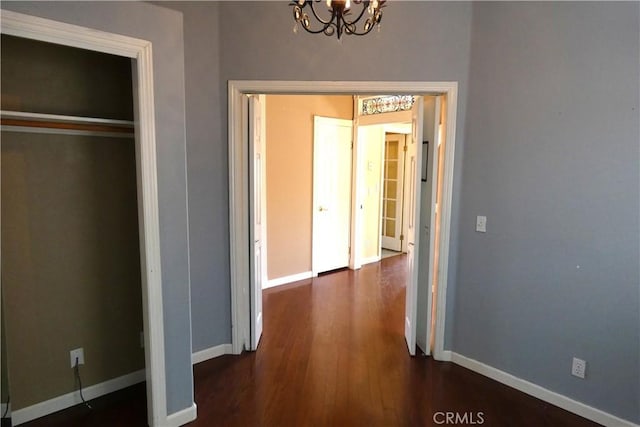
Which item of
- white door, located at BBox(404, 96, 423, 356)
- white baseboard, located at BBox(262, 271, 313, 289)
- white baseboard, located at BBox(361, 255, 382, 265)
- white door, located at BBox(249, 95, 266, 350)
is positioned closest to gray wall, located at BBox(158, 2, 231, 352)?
white door, located at BBox(249, 95, 266, 350)

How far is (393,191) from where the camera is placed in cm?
679

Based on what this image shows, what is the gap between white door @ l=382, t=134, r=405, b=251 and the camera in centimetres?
663

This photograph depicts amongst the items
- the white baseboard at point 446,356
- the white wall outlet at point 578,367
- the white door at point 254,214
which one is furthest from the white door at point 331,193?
the white wall outlet at point 578,367

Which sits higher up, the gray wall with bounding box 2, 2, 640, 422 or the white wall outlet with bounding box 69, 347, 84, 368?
the gray wall with bounding box 2, 2, 640, 422

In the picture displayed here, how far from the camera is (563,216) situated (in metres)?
2.38

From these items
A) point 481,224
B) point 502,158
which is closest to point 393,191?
point 481,224

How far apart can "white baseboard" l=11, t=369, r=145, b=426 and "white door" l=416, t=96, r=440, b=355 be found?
2142 millimetres

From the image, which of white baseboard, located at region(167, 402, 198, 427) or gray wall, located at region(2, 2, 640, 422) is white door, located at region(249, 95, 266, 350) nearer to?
gray wall, located at region(2, 2, 640, 422)

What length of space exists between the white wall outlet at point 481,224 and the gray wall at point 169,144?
79.1 inches

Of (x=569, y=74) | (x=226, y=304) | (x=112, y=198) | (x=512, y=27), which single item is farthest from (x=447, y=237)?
(x=112, y=198)

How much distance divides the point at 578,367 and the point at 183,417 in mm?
2421

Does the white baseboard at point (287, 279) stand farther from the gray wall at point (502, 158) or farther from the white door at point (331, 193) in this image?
the gray wall at point (502, 158)

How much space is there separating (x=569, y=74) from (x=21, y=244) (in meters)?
3.32

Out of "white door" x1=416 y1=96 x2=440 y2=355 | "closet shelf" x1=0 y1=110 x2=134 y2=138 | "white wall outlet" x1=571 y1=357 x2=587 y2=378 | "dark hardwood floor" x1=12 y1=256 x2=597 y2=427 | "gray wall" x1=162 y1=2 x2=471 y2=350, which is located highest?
"gray wall" x1=162 y1=2 x2=471 y2=350
